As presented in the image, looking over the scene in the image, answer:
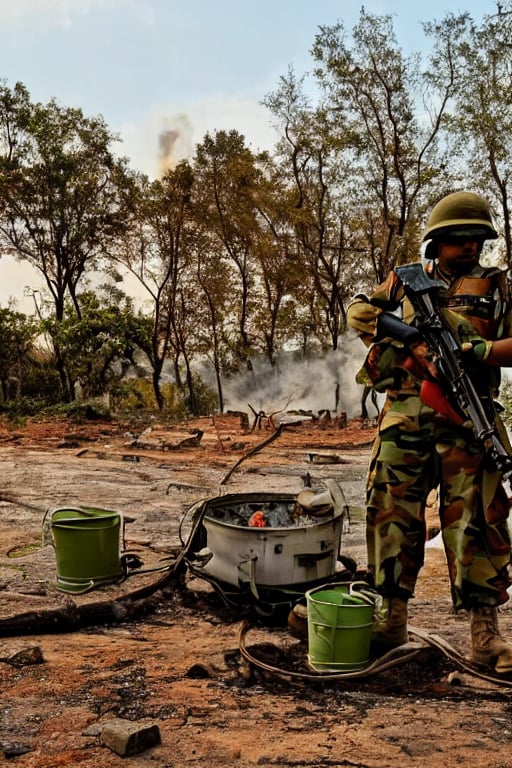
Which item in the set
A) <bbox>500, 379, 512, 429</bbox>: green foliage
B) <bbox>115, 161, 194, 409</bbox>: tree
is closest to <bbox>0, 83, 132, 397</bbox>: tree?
<bbox>115, 161, 194, 409</bbox>: tree

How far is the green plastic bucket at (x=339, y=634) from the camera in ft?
9.77

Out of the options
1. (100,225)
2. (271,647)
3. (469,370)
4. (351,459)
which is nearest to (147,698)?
(271,647)

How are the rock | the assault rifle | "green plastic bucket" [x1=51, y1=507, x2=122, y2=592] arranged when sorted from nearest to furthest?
the rock < the assault rifle < "green plastic bucket" [x1=51, y1=507, x2=122, y2=592]

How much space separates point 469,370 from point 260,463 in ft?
30.7

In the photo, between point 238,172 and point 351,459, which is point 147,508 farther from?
point 238,172

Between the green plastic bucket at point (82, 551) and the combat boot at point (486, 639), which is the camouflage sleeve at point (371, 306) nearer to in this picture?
the combat boot at point (486, 639)

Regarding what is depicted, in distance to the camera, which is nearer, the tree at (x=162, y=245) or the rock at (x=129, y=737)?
the rock at (x=129, y=737)

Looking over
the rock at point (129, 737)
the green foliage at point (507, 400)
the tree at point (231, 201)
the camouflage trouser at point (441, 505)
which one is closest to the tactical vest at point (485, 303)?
the camouflage trouser at point (441, 505)

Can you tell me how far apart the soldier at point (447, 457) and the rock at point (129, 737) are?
124 centimetres

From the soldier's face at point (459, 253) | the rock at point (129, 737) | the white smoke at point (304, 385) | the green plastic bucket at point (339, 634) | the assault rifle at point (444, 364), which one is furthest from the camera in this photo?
the white smoke at point (304, 385)

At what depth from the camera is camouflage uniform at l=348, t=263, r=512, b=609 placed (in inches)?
116

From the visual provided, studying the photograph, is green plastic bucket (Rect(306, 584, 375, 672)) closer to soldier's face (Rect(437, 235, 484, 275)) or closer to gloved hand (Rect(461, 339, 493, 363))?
gloved hand (Rect(461, 339, 493, 363))

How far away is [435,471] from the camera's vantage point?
3131 millimetres

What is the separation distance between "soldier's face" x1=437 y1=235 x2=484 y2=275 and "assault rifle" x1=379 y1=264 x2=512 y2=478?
5.9 inches
